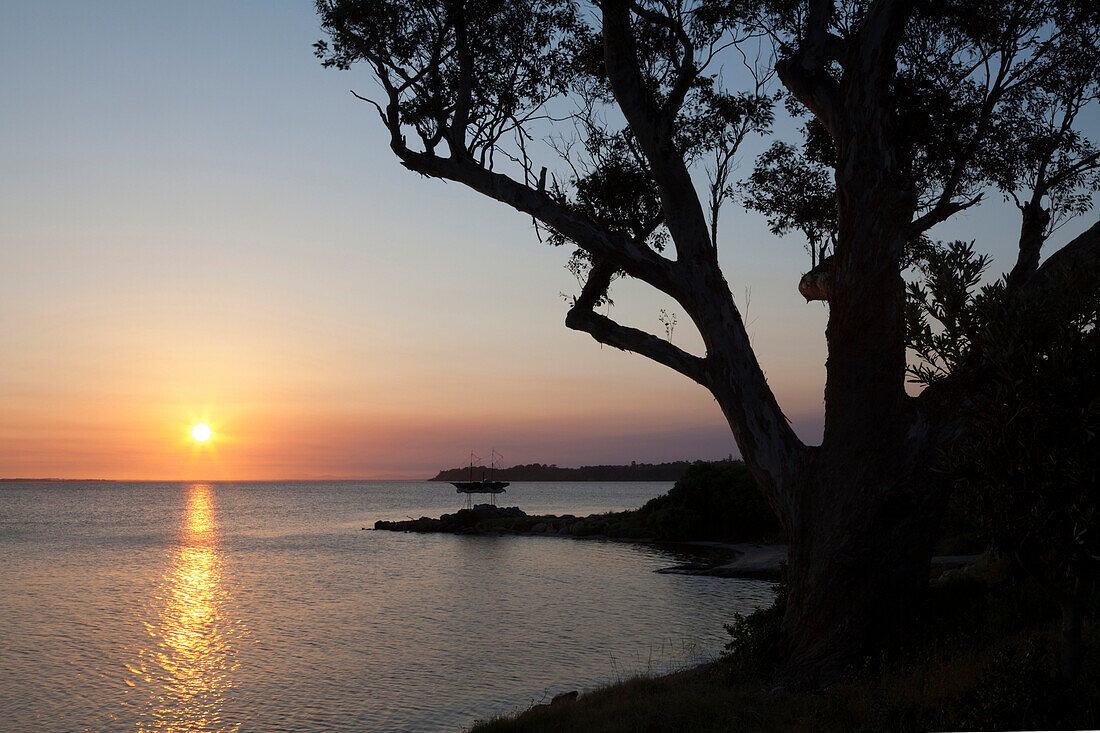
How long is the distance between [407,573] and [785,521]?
3669 centimetres

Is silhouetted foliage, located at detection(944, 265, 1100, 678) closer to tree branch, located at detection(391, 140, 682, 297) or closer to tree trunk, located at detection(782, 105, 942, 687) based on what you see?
tree trunk, located at detection(782, 105, 942, 687)

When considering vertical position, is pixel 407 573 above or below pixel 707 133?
below

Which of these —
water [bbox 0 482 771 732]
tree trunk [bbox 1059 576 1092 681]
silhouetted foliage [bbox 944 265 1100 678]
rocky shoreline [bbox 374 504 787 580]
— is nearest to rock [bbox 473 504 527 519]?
rocky shoreline [bbox 374 504 787 580]

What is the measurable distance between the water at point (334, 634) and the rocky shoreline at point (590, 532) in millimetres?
2497

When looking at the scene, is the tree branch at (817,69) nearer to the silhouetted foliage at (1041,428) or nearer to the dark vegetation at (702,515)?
the silhouetted foliage at (1041,428)

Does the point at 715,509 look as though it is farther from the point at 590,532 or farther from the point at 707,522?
the point at 590,532

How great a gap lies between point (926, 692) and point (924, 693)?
0.04 meters

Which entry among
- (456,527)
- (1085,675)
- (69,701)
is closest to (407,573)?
(69,701)

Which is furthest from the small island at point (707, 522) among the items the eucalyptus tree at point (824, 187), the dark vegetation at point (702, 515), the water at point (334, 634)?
the eucalyptus tree at point (824, 187)

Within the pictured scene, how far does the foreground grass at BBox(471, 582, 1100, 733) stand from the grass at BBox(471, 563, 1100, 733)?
16 mm

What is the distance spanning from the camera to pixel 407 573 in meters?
46.9

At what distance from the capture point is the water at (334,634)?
1875 centimetres

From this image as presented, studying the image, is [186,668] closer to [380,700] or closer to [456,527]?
[380,700]

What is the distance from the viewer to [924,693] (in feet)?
34.4
